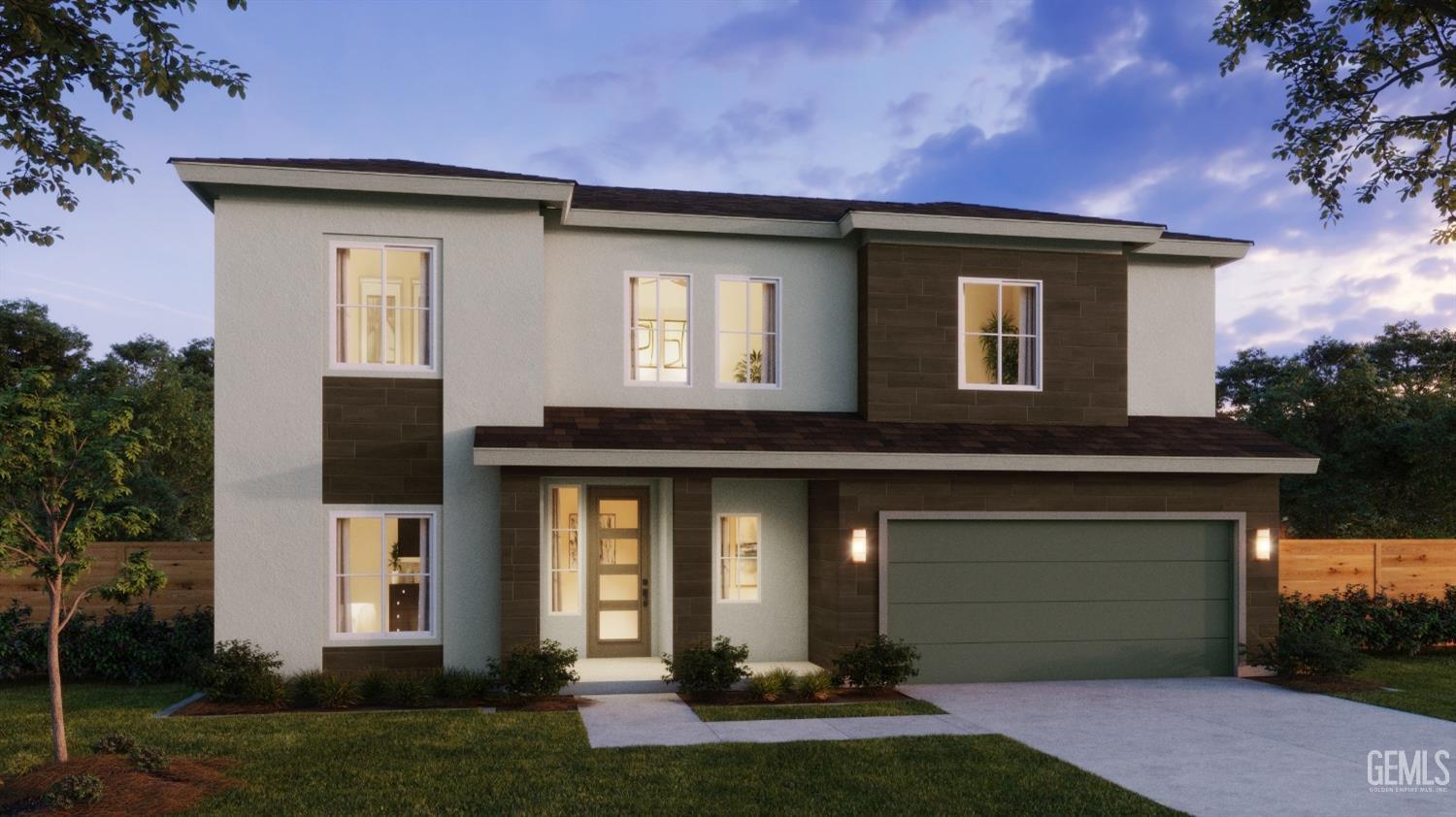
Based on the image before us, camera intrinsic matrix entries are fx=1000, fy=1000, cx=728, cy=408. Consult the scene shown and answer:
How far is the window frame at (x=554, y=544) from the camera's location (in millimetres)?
12297

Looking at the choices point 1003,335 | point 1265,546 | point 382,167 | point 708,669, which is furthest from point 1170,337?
point 382,167

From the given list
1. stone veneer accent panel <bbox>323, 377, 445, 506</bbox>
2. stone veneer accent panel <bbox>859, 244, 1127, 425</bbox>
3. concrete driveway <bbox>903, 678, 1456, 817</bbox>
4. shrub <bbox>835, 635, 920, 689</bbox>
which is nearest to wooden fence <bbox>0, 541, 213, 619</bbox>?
stone veneer accent panel <bbox>323, 377, 445, 506</bbox>

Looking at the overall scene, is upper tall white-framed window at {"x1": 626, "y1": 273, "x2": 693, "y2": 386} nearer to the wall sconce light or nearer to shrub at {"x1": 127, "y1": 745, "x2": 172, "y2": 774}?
shrub at {"x1": 127, "y1": 745, "x2": 172, "y2": 774}

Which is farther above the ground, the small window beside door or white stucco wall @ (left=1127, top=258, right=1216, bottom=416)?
white stucco wall @ (left=1127, top=258, right=1216, bottom=416)

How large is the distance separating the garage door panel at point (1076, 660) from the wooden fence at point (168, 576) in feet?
29.7

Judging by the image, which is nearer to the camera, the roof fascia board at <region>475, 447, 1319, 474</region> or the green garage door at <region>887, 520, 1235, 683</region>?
the roof fascia board at <region>475, 447, 1319, 474</region>

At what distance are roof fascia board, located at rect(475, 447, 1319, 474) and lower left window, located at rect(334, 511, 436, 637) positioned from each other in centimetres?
155

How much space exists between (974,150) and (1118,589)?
1859cm

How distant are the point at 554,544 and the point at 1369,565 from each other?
1151 cm

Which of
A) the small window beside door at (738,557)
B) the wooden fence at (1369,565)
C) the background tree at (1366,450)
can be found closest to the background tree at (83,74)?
the small window beside door at (738,557)

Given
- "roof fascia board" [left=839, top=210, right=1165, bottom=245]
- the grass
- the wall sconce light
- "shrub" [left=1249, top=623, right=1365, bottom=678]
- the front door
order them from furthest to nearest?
the front door → the wall sconce light → "roof fascia board" [left=839, top=210, right=1165, bottom=245] → "shrub" [left=1249, top=623, right=1365, bottom=678] → the grass

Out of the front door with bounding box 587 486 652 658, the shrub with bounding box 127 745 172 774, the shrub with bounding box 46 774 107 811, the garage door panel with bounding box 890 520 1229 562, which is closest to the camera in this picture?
the shrub with bounding box 46 774 107 811

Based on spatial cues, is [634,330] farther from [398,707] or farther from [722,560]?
[398,707]

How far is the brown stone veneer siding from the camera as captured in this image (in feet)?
37.4
